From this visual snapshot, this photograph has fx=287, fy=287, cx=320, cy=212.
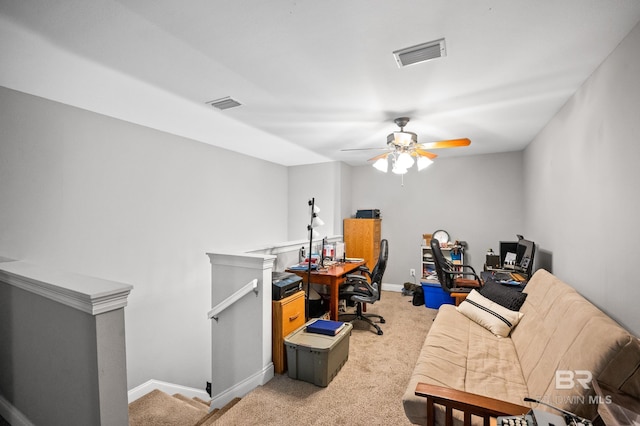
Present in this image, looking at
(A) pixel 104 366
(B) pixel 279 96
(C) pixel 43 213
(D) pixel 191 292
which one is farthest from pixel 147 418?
(B) pixel 279 96

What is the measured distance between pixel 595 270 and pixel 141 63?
3.49 m

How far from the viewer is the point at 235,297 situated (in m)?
2.63

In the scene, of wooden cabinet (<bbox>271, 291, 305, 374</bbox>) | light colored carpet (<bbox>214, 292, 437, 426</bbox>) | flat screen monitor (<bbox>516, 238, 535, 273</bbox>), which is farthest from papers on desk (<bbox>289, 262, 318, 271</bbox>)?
flat screen monitor (<bbox>516, 238, 535, 273</bbox>)

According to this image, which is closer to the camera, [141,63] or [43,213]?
[141,63]

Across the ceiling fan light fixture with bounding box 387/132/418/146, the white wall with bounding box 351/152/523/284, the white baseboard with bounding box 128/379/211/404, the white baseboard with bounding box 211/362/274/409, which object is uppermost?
the ceiling fan light fixture with bounding box 387/132/418/146

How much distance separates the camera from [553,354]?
62.9 inches

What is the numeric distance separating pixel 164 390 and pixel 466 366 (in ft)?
10.5

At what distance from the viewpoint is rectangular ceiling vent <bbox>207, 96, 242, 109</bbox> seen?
2604 millimetres

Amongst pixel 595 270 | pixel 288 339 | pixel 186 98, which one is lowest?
pixel 288 339

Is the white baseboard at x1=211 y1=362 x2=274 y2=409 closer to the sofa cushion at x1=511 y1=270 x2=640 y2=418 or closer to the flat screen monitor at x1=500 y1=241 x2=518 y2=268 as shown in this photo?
the sofa cushion at x1=511 y1=270 x2=640 y2=418

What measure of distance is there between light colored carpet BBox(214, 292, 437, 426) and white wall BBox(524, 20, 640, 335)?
1.54m

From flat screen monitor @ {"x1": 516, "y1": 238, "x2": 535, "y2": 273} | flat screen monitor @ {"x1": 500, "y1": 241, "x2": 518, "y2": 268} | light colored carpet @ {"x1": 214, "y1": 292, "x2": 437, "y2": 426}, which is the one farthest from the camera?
flat screen monitor @ {"x1": 500, "y1": 241, "x2": 518, "y2": 268}

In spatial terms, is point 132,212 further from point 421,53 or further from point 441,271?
point 441,271

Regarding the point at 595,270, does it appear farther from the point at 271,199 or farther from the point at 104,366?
the point at 271,199
